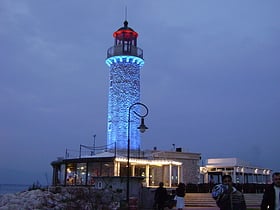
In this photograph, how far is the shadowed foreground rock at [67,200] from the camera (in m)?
14.7

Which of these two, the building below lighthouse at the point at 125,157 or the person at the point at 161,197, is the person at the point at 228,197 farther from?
the building below lighthouse at the point at 125,157

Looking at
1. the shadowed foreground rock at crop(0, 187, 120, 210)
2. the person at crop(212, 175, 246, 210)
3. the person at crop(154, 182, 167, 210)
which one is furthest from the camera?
the shadowed foreground rock at crop(0, 187, 120, 210)

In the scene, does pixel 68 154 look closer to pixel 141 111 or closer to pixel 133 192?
pixel 141 111

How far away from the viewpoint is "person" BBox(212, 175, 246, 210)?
711cm

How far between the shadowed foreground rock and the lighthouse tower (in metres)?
11.5

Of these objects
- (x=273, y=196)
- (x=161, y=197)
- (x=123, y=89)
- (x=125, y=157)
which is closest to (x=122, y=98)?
(x=123, y=89)

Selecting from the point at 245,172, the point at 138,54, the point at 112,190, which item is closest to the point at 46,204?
the point at 112,190

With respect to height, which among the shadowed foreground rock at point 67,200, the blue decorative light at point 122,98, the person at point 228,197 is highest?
the blue decorative light at point 122,98

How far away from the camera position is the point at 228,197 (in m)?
7.15

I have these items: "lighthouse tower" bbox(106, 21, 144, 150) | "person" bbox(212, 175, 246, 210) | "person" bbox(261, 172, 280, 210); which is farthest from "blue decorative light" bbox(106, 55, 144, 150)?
"person" bbox(261, 172, 280, 210)

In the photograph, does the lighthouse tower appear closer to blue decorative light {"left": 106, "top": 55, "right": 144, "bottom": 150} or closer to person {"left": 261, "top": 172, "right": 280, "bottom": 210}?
blue decorative light {"left": 106, "top": 55, "right": 144, "bottom": 150}

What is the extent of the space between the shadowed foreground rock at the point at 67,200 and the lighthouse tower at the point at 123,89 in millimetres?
11494

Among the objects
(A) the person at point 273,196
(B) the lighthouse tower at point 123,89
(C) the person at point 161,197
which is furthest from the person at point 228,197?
(B) the lighthouse tower at point 123,89

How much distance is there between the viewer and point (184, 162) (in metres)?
34.3
